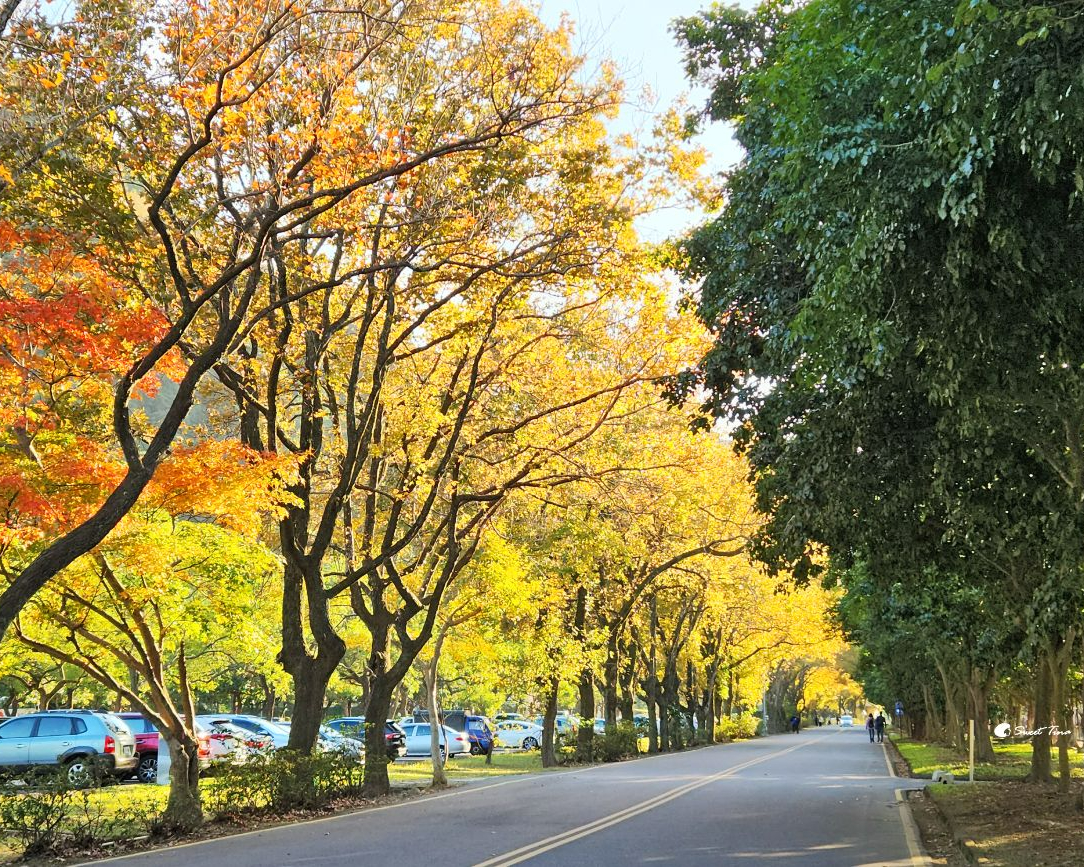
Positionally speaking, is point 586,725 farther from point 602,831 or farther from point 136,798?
point 602,831

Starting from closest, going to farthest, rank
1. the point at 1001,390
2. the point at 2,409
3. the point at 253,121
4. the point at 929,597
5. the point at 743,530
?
1. the point at 1001,390
2. the point at 2,409
3. the point at 253,121
4. the point at 929,597
5. the point at 743,530

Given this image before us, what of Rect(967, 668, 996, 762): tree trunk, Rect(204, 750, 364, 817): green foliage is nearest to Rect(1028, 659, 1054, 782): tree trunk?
Rect(967, 668, 996, 762): tree trunk

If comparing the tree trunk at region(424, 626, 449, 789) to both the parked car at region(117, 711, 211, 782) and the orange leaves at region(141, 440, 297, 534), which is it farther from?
the orange leaves at region(141, 440, 297, 534)

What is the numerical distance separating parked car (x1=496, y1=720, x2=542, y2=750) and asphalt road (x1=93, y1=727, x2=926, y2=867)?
30567 mm

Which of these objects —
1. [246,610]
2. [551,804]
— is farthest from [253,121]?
[551,804]

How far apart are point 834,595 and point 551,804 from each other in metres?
39.8

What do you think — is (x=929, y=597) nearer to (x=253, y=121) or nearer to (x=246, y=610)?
(x=246, y=610)

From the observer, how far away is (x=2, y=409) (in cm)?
1150

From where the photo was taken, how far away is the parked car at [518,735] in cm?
5097

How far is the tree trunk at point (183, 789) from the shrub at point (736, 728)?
4976 centimetres

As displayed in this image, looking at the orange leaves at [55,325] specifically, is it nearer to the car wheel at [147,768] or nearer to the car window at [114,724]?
the car window at [114,724]

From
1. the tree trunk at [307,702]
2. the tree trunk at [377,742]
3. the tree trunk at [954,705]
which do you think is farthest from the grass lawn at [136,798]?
the tree trunk at [954,705]

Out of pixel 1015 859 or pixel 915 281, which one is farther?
pixel 1015 859

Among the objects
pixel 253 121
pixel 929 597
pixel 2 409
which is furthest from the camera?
pixel 929 597
